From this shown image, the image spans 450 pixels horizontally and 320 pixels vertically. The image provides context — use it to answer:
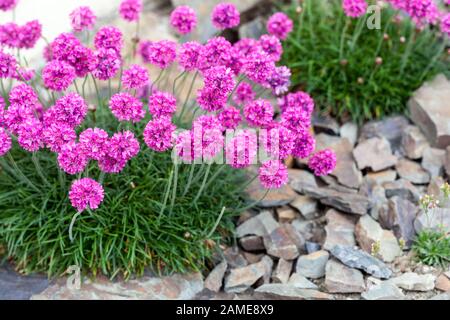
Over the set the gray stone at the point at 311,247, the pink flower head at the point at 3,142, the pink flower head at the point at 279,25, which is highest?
the pink flower head at the point at 279,25

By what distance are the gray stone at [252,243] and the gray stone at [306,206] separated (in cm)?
39

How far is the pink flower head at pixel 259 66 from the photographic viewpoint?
13.1 ft

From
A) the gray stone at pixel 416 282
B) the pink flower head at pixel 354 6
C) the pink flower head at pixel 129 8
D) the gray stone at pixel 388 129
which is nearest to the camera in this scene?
the gray stone at pixel 416 282

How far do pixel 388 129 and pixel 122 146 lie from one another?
2.52 m

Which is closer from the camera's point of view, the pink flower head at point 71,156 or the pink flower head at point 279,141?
the pink flower head at point 71,156

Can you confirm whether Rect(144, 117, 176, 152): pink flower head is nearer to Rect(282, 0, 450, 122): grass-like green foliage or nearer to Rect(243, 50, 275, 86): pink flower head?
Rect(243, 50, 275, 86): pink flower head

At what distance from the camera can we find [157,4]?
7.15 meters

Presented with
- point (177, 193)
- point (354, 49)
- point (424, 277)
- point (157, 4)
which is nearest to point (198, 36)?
point (157, 4)

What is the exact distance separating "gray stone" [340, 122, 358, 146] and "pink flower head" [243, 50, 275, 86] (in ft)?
5.55

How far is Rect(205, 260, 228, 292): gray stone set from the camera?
4500 mm

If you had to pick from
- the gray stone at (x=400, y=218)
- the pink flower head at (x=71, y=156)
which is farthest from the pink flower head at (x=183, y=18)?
the gray stone at (x=400, y=218)

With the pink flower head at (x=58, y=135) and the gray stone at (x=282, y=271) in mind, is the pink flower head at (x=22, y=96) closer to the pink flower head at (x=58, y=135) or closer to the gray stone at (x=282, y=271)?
the pink flower head at (x=58, y=135)

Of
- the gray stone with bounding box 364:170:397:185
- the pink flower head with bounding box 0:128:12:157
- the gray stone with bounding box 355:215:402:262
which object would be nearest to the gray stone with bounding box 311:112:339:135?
the gray stone with bounding box 364:170:397:185

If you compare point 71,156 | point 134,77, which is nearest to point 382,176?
point 134,77
